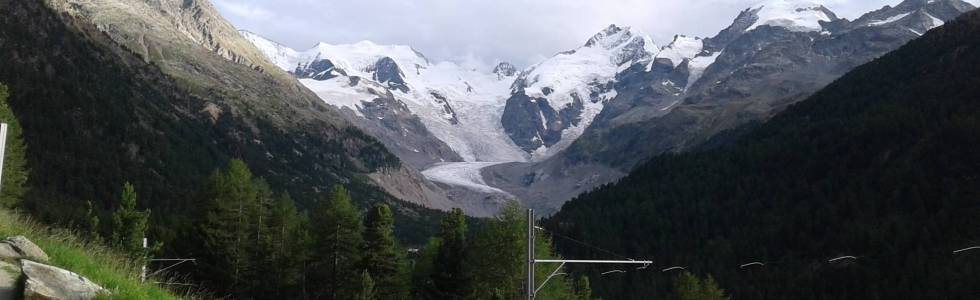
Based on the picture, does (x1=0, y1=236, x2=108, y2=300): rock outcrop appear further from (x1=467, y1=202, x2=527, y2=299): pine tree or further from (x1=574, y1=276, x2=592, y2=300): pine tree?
(x1=574, y1=276, x2=592, y2=300): pine tree

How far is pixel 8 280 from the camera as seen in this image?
11.1 m

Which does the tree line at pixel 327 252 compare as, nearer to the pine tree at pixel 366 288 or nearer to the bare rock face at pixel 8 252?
the pine tree at pixel 366 288

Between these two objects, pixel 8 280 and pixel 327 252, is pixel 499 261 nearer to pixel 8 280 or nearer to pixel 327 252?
pixel 327 252

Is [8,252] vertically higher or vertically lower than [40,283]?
higher

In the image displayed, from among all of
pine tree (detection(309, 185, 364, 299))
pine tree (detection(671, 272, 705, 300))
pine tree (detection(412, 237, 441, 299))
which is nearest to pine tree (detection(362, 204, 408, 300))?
pine tree (detection(309, 185, 364, 299))

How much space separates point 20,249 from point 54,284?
1.24 metres

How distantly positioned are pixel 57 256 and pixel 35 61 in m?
162

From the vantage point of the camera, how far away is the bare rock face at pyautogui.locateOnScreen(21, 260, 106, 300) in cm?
1066

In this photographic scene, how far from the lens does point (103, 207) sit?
12094 centimetres

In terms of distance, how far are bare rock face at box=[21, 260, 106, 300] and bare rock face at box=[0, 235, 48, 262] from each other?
1.95 feet

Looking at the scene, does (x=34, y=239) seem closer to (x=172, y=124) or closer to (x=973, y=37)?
(x=172, y=124)

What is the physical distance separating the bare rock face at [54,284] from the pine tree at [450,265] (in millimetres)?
40657

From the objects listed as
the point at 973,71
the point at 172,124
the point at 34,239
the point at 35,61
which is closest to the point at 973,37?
the point at 973,71

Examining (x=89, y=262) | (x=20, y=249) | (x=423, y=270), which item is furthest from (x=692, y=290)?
(x=20, y=249)
